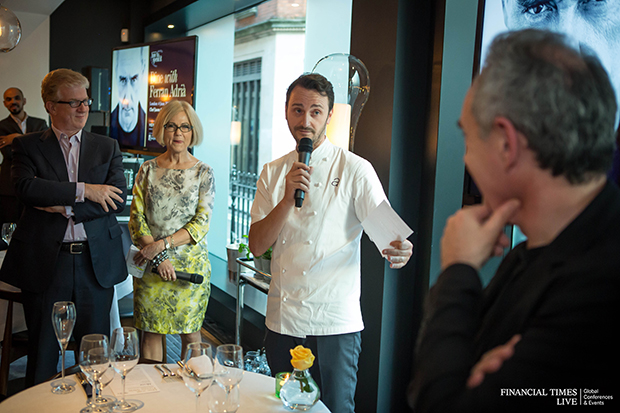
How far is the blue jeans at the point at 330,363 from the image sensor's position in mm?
1945

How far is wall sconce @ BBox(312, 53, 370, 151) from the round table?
1210 millimetres

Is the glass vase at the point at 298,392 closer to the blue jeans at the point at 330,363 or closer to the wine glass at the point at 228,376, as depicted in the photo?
the wine glass at the point at 228,376

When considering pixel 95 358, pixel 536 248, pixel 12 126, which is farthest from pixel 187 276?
pixel 12 126

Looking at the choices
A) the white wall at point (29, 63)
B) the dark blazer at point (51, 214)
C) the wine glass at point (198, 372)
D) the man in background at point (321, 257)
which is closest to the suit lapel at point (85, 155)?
the dark blazer at point (51, 214)

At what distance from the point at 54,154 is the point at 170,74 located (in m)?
2.66

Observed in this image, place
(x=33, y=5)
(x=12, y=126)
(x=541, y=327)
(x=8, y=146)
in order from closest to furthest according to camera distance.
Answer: (x=541, y=327) < (x=8, y=146) < (x=12, y=126) < (x=33, y=5)

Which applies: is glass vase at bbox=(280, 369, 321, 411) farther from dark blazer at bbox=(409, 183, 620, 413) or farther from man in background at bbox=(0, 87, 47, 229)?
man in background at bbox=(0, 87, 47, 229)

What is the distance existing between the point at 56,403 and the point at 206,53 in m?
5.16

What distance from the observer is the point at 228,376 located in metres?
1.22

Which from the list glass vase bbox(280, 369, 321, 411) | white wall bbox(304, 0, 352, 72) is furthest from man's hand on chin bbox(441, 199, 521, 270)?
white wall bbox(304, 0, 352, 72)

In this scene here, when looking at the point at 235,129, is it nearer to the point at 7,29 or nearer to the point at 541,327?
the point at 7,29

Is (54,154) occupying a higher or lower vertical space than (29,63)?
lower

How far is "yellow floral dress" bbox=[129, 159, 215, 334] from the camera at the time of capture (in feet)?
9.54

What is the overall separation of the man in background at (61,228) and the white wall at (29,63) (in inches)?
182
